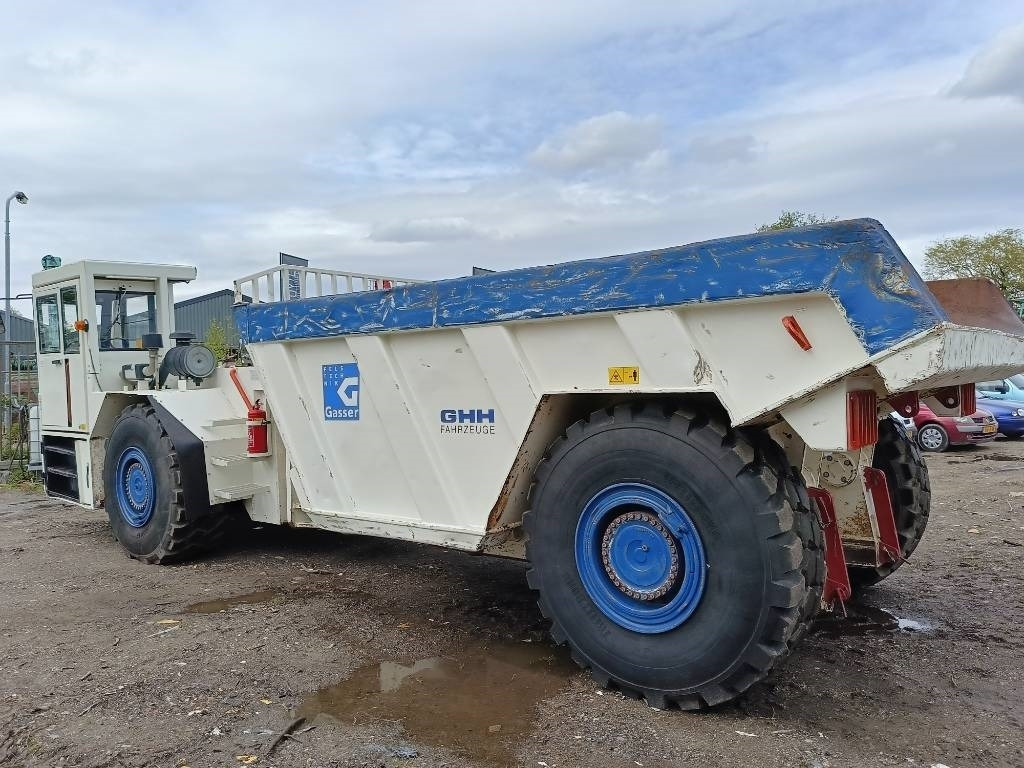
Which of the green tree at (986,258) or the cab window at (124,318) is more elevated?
the green tree at (986,258)

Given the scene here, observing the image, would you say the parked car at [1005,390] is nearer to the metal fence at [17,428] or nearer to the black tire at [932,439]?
the black tire at [932,439]

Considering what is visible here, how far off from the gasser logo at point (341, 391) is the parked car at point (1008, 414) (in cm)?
1384

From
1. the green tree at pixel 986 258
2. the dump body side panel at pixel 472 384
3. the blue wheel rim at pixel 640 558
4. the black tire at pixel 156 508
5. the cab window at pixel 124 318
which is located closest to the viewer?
the dump body side panel at pixel 472 384

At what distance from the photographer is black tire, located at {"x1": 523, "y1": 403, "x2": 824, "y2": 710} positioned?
10.5ft

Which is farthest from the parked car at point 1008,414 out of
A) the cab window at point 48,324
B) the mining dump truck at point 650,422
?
the cab window at point 48,324

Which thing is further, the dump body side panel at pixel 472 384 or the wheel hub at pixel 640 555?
the wheel hub at pixel 640 555

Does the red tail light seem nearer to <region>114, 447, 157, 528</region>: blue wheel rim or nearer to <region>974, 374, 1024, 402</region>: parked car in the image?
<region>114, 447, 157, 528</region>: blue wheel rim

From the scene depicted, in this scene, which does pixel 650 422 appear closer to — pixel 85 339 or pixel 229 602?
pixel 229 602

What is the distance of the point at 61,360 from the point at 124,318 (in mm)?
663

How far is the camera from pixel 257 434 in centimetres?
562

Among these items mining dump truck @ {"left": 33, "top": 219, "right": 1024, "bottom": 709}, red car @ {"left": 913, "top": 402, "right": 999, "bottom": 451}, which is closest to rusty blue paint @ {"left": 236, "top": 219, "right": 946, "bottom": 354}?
mining dump truck @ {"left": 33, "top": 219, "right": 1024, "bottom": 709}

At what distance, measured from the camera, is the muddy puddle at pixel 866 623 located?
4.54m

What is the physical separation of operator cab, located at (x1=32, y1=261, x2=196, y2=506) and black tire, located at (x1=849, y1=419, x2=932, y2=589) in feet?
19.1

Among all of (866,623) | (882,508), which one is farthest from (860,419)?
(866,623)
